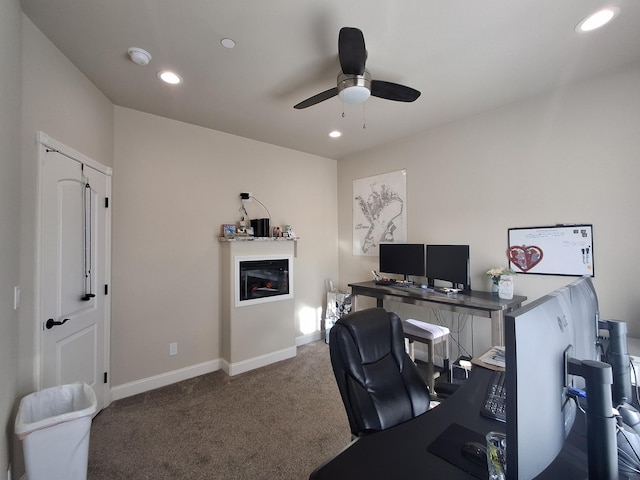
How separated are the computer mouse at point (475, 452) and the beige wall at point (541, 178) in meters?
2.27

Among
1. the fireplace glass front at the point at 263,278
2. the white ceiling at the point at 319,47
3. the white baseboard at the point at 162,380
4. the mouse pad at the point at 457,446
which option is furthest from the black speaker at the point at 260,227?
the mouse pad at the point at 457,446

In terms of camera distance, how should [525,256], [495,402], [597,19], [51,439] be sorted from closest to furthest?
1. [495,402]
2. [51,439]
3. [597,19]
4. [525,256]

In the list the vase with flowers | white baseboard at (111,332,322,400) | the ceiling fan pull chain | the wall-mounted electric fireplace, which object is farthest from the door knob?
the vase with flowers

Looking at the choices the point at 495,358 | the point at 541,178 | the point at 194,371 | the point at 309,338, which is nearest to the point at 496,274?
the point at 541,178

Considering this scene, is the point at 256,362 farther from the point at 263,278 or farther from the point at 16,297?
the point at 16,297

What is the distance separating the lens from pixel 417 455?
0.96m

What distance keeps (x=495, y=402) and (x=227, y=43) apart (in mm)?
2588

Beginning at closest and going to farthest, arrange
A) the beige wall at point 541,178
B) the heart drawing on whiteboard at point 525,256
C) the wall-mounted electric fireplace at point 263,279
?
the beige wall at point 541,178
the heart drawing on whiteboard at point 525,256
the wall-mounted electric fireplace at point 263,279

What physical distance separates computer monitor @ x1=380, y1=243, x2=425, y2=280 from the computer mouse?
8.45ft

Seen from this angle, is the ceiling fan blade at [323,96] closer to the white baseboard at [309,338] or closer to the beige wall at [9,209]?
the beige wall at [9,209]

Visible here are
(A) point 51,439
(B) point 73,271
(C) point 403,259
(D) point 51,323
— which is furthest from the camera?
(C) point 403,259

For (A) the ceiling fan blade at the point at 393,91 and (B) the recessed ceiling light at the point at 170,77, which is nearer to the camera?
(A) the ceiling fan blade at the point at 393,91

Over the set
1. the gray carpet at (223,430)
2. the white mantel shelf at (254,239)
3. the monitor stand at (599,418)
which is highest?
the white mantel shelf at (254,239)

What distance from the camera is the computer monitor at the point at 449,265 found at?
3031mm
